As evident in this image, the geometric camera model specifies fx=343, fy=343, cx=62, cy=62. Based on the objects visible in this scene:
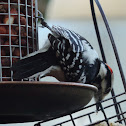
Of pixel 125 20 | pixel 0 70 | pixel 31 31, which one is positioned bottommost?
pixel 0 70

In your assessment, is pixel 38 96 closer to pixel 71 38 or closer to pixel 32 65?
pixel 32 65

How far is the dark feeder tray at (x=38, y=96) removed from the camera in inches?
23.5

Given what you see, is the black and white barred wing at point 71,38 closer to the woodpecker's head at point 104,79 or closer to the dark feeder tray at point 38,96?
the woodpecker's head at point 104,79

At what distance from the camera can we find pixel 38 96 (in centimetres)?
61

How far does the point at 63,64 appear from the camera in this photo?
0.90m

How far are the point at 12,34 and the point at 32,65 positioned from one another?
11cm

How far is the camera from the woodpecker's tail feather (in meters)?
0.80

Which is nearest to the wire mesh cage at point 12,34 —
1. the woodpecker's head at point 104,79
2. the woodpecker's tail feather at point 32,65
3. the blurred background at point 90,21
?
the woodpecker's tail feather at point 32,65

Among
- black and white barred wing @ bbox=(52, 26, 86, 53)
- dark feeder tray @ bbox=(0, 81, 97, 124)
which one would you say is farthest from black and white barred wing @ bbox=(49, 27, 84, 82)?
dark feeder tray @ bbox=(0, 81, 97, 124)

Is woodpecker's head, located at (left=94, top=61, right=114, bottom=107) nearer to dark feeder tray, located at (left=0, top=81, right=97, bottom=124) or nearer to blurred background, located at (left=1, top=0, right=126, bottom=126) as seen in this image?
dark feeder tray, located at (left=0, top=81, right=97, bottom=124)

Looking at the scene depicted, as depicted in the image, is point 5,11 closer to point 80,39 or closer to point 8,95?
point 80,39

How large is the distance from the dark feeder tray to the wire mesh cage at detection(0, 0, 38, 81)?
0.24 m

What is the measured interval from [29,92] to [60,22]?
1009 mm

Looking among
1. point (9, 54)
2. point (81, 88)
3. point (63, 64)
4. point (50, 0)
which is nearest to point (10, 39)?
point (9, 54)
